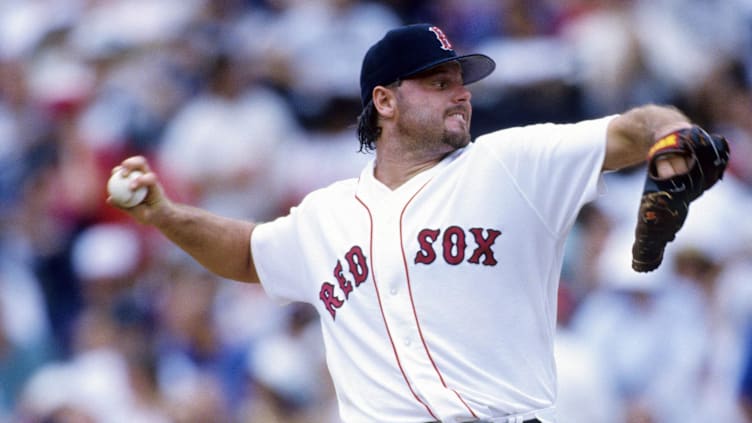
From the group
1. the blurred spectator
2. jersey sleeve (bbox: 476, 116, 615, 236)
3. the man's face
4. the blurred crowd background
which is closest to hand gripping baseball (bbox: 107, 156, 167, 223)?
the man's face

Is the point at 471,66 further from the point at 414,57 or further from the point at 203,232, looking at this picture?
the point at 203,232

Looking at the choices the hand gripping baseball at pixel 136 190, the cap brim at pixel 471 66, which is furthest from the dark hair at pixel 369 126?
the hand gripping baseball at pixel 136 190

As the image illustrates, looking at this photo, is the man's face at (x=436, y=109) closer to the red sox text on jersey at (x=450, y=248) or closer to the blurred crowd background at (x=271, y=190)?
the red sox text on jersey at (x=450, y=248)

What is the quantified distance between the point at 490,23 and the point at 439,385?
188 inches

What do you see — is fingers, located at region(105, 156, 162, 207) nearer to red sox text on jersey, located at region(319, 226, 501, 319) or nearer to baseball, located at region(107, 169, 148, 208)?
baseball, located at region(107, 169, 148, 208)

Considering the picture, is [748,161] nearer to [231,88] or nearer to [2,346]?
[231,88]

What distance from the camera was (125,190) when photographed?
14.4 feet

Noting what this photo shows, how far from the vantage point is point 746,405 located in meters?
6.22

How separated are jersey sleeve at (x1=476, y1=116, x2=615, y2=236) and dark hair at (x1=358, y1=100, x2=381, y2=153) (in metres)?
0.61

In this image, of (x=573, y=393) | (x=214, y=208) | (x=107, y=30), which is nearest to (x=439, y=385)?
(x=573, y=393)

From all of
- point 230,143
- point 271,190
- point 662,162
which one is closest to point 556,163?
point 662,162

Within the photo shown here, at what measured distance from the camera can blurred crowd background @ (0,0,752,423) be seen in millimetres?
6609

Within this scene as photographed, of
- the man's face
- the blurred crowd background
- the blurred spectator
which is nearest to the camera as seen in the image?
the man's face

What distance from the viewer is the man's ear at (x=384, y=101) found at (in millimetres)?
4384
